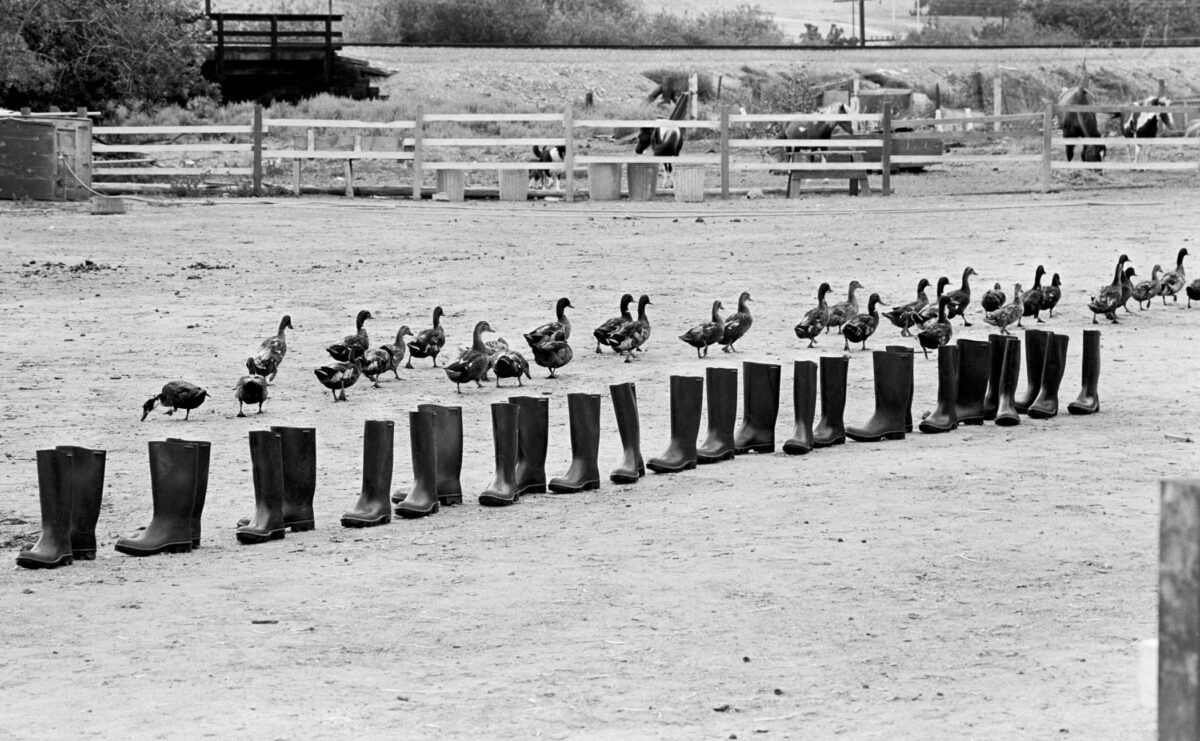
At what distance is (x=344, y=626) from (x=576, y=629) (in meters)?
0.92

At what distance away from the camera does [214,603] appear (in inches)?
287

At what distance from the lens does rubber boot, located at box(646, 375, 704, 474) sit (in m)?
9.97

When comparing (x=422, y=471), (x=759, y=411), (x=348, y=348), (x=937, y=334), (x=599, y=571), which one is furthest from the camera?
(x=937, y=334)

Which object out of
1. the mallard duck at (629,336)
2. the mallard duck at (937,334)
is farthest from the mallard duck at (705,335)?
the mallard duck at (937,334)

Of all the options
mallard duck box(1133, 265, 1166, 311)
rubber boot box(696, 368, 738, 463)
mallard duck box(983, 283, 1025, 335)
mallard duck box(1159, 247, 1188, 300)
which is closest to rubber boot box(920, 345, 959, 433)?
rubber boot box(696, 368, 738, 463)

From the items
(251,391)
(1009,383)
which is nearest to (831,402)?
(1009,383)

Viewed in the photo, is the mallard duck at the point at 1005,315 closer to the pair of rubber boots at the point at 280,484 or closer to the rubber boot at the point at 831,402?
the rubber boot at the point at 831,402

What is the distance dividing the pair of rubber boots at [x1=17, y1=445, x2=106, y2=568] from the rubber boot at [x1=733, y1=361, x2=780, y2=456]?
12.5ft

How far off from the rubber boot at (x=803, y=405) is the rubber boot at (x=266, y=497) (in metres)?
3.20

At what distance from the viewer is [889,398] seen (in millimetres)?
10641

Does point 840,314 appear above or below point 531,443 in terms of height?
above

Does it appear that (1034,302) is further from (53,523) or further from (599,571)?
(53,523)

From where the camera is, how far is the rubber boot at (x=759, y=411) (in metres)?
10.3

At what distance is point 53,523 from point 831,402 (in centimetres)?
464
